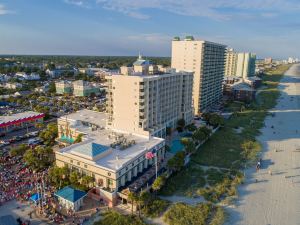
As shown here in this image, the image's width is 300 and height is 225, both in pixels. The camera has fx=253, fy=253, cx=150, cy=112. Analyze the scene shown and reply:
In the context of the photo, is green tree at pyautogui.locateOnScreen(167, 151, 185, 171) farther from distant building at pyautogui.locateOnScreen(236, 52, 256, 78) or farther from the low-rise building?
distant building at pyautogui.locateOnScreen(236, 52, 256, 78)

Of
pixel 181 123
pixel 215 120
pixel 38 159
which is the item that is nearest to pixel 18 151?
pixel 38 159

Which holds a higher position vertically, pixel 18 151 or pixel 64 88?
pixel 64 88

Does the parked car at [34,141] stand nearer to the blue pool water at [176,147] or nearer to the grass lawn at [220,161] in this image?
the blue pool water at [176,147]

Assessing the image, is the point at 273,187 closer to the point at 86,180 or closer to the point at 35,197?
the point at 86,180

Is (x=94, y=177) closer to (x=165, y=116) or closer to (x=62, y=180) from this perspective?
(x=62, y=180)

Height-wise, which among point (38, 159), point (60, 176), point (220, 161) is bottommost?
point (220, 161)

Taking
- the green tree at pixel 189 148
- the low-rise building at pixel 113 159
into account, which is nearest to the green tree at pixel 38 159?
the low-rise building at pixel 113 159

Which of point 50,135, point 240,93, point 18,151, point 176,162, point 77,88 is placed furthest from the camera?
point 77,88

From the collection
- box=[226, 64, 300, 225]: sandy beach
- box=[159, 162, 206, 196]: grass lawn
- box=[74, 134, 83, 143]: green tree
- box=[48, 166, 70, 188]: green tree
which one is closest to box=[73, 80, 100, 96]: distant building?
box=[74, 134, 83, 143]: green tree
